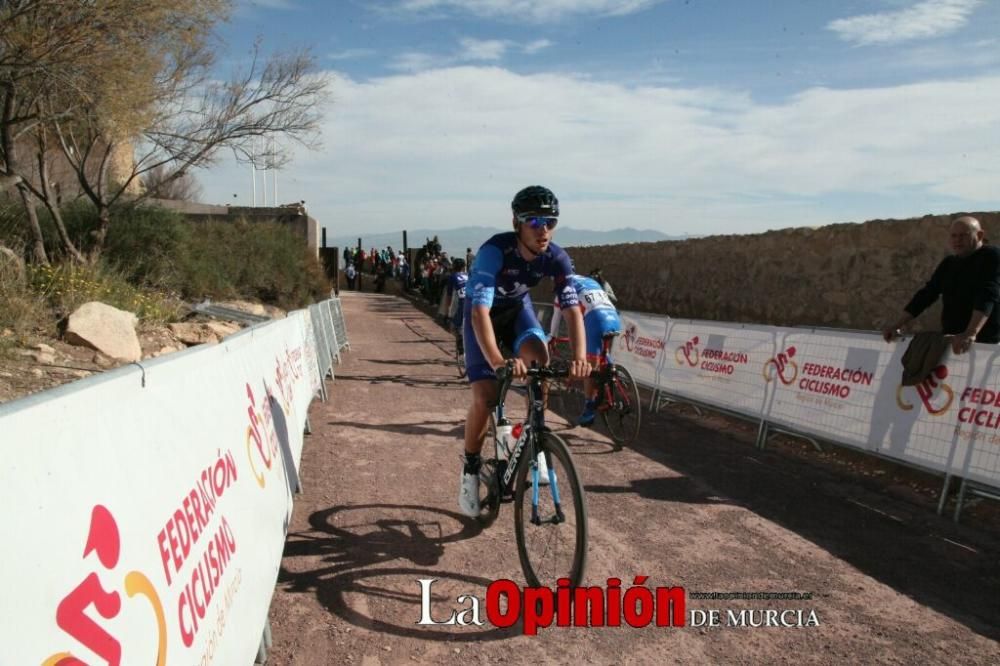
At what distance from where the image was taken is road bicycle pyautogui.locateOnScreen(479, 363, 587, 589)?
3.38 m

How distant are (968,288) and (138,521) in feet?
20.3

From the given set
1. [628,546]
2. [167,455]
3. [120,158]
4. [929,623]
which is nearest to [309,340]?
[628,546]

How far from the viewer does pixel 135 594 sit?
1.76 metres

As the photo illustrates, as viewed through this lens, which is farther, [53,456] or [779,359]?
[779,359]

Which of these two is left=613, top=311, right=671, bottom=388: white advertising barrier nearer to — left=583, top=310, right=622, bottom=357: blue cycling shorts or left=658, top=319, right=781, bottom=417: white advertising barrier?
left=658, top=319, right=781, bottom=417: white advertising barrier

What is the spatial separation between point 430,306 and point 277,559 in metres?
23.9

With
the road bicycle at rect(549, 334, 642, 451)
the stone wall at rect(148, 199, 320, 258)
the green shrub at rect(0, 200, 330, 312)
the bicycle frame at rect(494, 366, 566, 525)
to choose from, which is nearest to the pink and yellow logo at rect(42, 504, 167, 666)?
the bicycle frame at rect(494, 366, 566, 525)

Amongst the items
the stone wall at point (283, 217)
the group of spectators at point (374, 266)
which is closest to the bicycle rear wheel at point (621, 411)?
the stone wall at point (283, 217)

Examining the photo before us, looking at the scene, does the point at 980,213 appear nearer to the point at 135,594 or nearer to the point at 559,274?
the point at 559,274

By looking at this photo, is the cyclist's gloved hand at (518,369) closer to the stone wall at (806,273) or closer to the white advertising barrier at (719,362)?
the white advertising barrier at (719,362)

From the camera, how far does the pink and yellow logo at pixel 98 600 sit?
1437 mm

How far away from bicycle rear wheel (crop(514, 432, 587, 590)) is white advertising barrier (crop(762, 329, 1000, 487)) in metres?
3.56

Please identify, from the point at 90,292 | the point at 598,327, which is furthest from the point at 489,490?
the point at 90,292

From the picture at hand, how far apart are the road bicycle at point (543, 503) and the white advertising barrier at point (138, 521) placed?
4.54 ft
